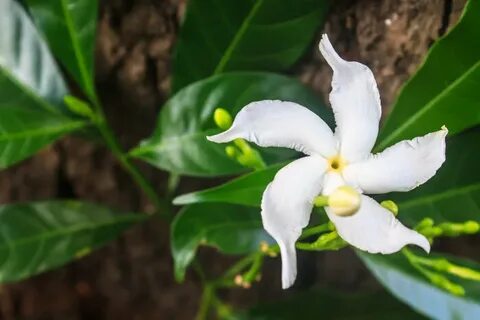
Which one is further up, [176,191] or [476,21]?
[476,21]

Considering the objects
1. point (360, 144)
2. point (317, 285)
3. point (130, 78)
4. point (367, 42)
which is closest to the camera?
point (360, 144)

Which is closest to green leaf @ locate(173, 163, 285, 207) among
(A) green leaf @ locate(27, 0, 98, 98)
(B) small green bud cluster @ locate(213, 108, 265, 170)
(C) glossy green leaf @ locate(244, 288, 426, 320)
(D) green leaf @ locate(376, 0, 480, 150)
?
(B) small green bud cluster @ locate(213, 108, 265, 170)

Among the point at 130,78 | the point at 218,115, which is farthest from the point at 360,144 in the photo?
the point at 130,78

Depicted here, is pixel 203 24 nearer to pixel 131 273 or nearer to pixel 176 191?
pixel 176 191

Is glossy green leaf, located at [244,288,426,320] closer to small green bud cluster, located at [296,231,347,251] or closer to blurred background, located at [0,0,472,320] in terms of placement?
blurred background, located at [0,0,472,320]

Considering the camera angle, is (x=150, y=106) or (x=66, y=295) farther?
(x=66, y=295)

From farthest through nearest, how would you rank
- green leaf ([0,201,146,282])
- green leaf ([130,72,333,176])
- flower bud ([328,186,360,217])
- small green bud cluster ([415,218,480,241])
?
green leaf ([0,201,146,282]), green leaf ([130,72,333,176]), small green bud cluster ([415,218,480,241]), flower bud ([328,186,360,217])

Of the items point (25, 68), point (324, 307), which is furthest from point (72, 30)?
point (324, 307)

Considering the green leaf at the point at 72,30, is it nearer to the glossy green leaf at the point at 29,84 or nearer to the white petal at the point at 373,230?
the glossy green leaf at the point at 29,84
